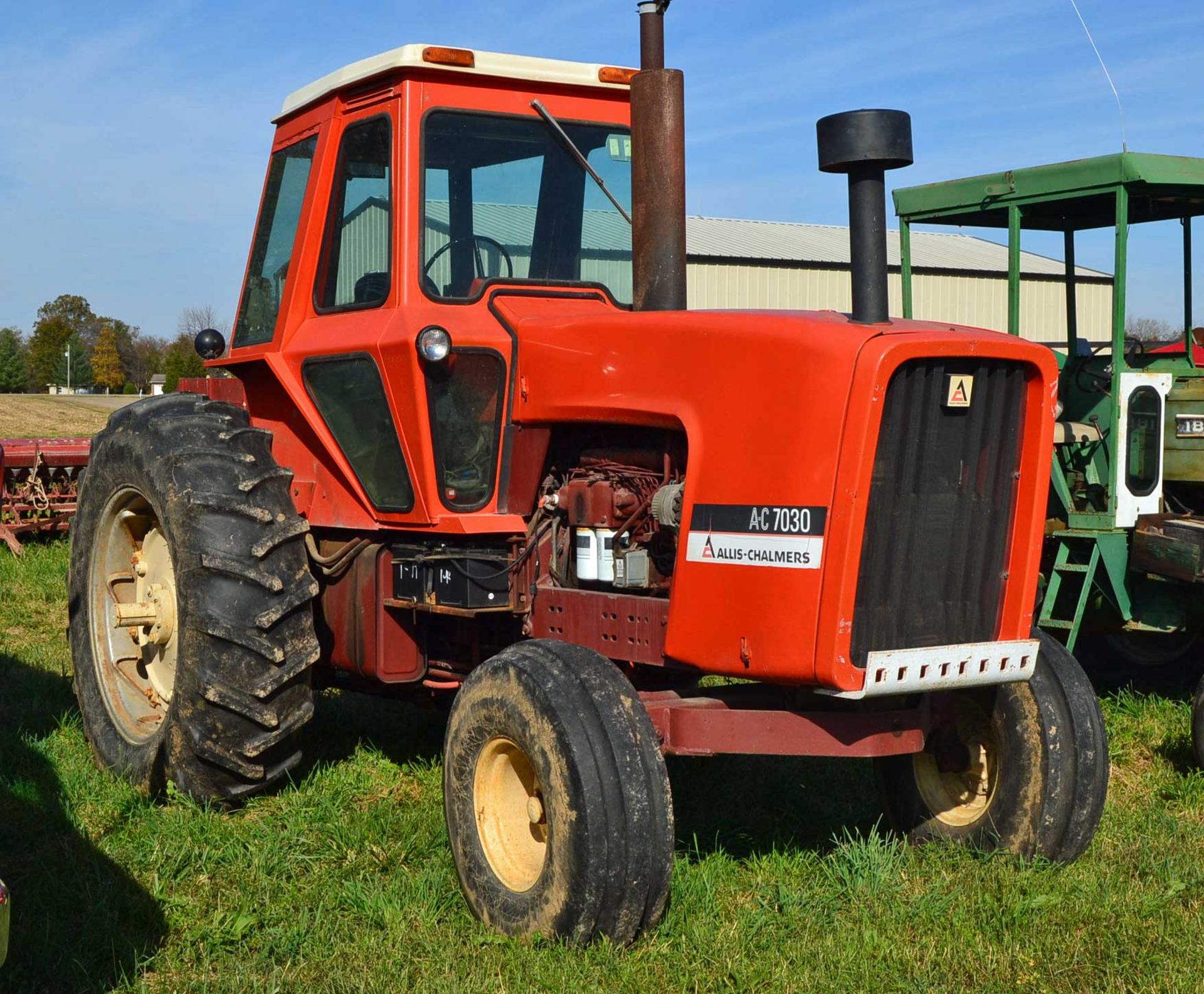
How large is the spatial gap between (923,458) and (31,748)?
3.82m

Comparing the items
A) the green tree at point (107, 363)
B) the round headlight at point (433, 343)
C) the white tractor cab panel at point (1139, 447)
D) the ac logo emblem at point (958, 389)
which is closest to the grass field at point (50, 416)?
the white tractor cab panel at point (1139, 447)

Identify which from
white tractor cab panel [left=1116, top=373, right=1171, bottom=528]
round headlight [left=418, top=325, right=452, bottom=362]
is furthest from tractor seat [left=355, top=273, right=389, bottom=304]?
white tractor cab panel [left=1116, top=373, right=1171, bottom=528]

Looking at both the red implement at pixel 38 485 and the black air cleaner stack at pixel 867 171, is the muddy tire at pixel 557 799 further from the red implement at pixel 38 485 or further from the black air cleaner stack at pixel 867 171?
the red implement at pixel 38 485

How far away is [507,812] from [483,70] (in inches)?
98.8

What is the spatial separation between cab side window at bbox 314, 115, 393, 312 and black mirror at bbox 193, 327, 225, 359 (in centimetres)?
86

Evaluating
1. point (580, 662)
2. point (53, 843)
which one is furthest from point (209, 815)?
point (580, 662)

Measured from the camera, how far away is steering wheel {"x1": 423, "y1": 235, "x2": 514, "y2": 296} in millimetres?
4750

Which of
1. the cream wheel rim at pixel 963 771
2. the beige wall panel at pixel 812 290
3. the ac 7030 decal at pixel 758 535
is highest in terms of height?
the beige wall panel at pixel 812 290

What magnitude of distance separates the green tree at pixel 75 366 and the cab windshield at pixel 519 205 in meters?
81.3

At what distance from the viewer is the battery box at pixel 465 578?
467 cm

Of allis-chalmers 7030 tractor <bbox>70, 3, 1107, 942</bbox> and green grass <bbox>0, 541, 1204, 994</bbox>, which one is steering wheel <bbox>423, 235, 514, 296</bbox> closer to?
allis-chalmers 7030 tractor <bbox>70, 3, 1107, 942</bbox>

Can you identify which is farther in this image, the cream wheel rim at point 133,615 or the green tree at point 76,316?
the green tree at point 76,316

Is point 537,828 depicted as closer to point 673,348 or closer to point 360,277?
point 673,348

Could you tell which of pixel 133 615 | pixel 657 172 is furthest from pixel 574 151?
pixel 133 615
